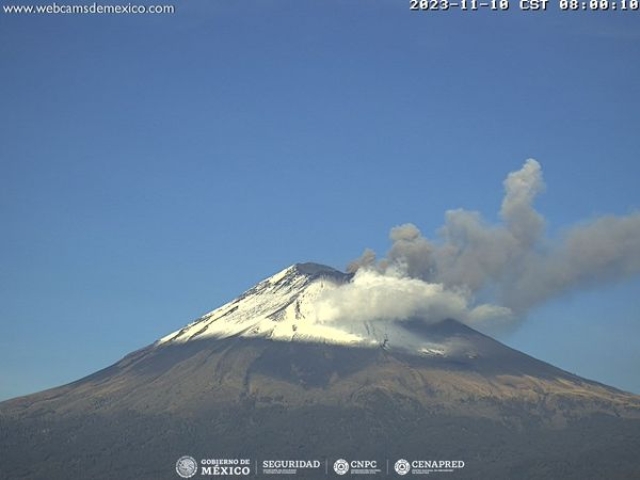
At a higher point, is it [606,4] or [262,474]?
[606,4]

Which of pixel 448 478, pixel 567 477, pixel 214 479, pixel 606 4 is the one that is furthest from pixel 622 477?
pixel 606 4

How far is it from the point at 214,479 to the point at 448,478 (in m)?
37.7

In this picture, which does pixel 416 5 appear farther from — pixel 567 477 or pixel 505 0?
pixel 567 477

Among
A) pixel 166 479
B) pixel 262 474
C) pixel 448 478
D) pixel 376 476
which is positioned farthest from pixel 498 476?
pixel 166 479

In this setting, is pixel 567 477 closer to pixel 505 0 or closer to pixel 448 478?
pixel 448 478

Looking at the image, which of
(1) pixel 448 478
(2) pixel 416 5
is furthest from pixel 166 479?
(2) pixel 416 5

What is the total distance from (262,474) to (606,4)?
10810 centimetres

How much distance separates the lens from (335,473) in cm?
19938

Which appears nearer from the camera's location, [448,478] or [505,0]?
[505,0]

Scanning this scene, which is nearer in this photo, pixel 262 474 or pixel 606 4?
pixel 606 4

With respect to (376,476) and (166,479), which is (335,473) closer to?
(376,476)

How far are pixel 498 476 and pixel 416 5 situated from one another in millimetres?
108815

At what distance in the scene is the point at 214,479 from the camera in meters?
197

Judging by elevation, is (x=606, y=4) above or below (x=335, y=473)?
above
